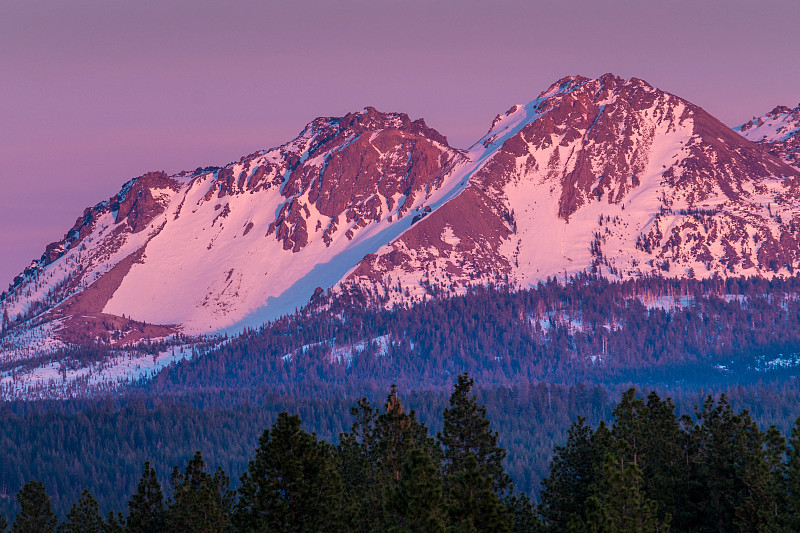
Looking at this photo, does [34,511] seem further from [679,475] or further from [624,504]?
[624,504]

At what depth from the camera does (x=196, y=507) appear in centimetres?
8975

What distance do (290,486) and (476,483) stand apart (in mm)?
14518

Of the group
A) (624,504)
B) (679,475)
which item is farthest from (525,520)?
(624,504)

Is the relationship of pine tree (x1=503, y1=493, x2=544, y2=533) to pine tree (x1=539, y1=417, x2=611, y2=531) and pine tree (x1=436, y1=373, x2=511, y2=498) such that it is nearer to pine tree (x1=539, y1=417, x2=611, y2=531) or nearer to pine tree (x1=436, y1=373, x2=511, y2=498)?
pine tree (x1=539, y1=417, x2=611, y2=531)

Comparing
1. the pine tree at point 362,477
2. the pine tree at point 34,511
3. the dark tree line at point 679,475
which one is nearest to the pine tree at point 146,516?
the pine tree at point 34,511

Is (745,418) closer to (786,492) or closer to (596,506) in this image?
(786,492)

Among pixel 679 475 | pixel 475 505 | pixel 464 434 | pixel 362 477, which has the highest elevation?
pixel 464 434

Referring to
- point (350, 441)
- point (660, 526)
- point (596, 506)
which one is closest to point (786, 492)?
point (660, 526)

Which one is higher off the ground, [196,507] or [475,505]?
[475,505]


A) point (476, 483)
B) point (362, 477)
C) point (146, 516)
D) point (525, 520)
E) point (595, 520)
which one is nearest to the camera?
point (595, 520)

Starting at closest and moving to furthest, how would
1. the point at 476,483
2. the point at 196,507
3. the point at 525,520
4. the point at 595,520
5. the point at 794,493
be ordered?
1. the point at 595,520
2. the point at 476,483
3. the point at 794,493
4. the point at 525,520
5. the point at 196,507

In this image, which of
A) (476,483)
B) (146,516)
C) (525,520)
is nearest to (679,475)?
(525,520)

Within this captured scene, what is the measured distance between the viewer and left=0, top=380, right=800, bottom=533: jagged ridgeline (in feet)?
228

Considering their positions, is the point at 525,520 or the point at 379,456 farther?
the point at 379,456
